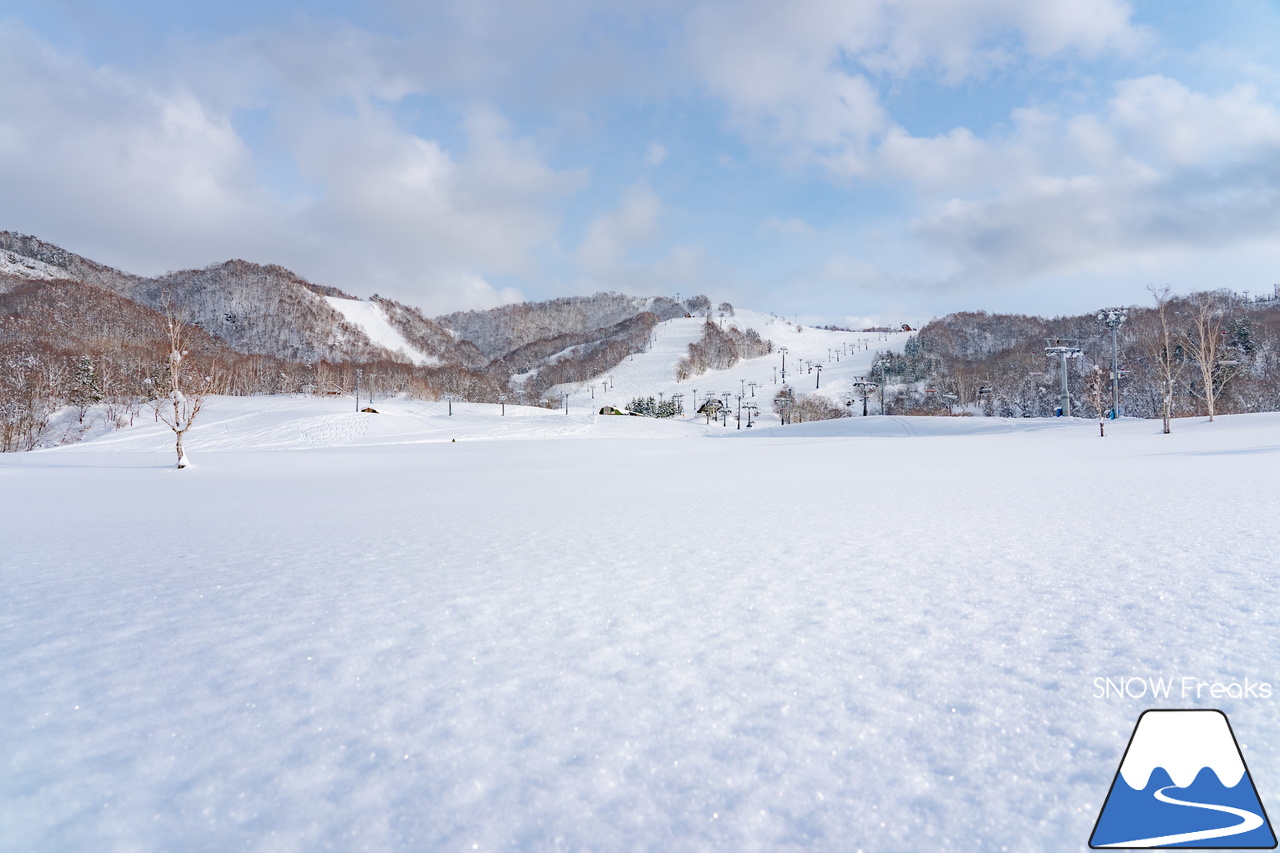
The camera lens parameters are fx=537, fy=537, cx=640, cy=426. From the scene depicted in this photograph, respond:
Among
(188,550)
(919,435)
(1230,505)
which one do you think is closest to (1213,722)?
(1230,505)

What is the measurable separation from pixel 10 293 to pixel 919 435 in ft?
839

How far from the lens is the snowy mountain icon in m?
2.10

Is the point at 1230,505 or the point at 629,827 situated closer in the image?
the point at 629,827

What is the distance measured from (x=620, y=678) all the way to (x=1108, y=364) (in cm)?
14861

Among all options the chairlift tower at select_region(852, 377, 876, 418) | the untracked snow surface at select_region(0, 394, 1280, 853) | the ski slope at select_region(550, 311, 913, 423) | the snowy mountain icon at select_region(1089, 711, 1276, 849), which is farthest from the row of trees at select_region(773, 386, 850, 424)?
the snowy mountain icon at select_region(1089, 711, 1276, 849)

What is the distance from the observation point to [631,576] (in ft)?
17.5

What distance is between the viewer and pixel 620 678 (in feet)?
10.4

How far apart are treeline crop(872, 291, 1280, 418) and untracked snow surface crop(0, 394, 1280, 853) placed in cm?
3657

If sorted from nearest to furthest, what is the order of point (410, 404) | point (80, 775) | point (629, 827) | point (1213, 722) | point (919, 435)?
Answer: point (629, 827) → point (80, 775) → point (1213, 722) → point (919, 435) → point (410, 404)

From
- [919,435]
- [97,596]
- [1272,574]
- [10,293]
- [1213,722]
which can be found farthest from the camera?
[10,293]

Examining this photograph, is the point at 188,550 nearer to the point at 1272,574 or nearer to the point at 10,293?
the point at 1272,574

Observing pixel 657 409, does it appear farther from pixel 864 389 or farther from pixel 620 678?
pixel 620 678

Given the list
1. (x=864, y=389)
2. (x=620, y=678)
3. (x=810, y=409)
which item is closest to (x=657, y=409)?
(x=810, y=409)

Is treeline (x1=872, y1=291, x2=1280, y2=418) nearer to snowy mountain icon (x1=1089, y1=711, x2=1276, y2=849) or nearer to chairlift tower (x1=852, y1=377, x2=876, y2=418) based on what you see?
chairlift tower (x1=852, y1=377, x2=876, y2=418)
